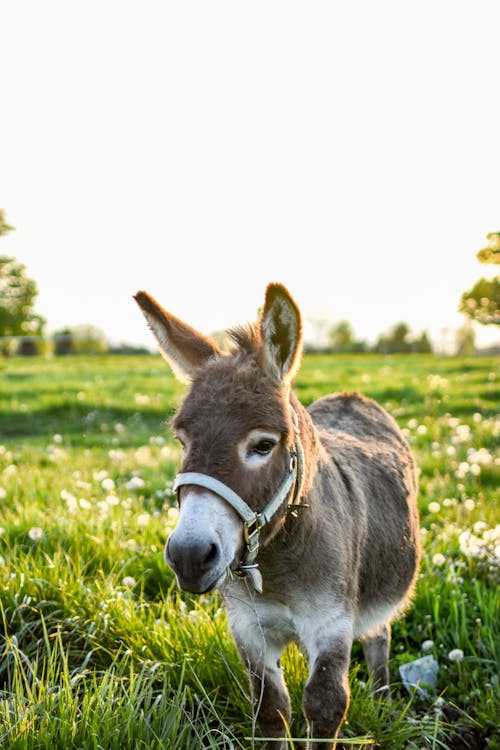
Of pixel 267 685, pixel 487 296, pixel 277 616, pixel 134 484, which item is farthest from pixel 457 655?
pixel 487 296

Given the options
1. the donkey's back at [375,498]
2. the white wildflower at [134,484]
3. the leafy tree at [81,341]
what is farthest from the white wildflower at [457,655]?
the leafy tree at [81,341]

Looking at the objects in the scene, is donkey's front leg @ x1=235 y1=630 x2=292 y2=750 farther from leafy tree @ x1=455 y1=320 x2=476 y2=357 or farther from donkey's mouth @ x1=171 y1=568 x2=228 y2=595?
leafy tree @ x1=455 y1=320 x2=476 y2=357

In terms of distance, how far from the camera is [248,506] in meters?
2.73

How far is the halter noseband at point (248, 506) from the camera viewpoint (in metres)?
2.62

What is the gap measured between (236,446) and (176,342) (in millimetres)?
809

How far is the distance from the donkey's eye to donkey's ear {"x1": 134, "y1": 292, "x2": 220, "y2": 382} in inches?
24.4

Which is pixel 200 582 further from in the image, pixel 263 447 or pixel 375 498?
pixel 375 498

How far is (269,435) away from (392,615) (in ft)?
7.16

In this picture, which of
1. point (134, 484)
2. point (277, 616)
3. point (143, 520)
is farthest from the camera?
point (134, 484)

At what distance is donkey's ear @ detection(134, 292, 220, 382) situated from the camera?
326cm

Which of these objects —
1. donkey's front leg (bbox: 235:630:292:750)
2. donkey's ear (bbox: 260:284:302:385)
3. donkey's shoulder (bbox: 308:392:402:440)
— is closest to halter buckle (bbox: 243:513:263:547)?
donkey's ear (bbox: 260:284:302:385)

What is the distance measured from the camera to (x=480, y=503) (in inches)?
271

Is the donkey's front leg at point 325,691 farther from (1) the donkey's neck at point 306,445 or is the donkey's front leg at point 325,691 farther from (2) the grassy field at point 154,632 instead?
(1) the donkey's neck at point 306,445

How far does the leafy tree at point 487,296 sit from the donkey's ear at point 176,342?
11.2 metres
